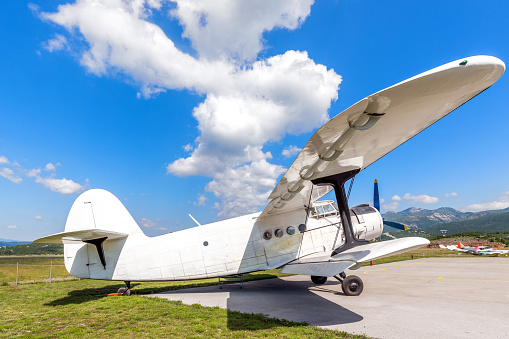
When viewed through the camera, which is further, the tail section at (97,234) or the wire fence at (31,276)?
the wire fence at (31,276)

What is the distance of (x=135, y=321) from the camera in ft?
19.4

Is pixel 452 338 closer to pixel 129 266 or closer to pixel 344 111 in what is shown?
pixel 344 111

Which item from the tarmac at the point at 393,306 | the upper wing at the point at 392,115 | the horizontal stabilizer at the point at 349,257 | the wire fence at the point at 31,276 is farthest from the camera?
the wire fence at the point at 31,276

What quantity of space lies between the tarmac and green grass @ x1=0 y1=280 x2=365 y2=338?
69cm

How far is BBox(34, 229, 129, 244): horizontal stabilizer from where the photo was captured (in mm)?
7090

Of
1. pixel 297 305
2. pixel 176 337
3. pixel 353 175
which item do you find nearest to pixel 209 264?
pixel 297 305

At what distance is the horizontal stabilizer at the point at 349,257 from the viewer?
5255 millimetres

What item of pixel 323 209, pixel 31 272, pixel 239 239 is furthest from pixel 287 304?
pixel 31 272

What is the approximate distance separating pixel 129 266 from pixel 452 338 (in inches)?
359

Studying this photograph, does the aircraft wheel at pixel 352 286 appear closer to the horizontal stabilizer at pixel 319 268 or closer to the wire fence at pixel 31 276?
the horizontal stabilizer at pixel 319 268

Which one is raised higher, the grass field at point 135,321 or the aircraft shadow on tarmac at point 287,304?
the grass field at point 135,321

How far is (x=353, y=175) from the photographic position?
8141 millimetres

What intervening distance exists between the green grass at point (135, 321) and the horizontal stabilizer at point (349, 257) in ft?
5.00

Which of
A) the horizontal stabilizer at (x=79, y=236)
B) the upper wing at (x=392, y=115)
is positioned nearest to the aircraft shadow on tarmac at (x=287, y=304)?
the horizontal stabilizer at (x=79, y=236)
